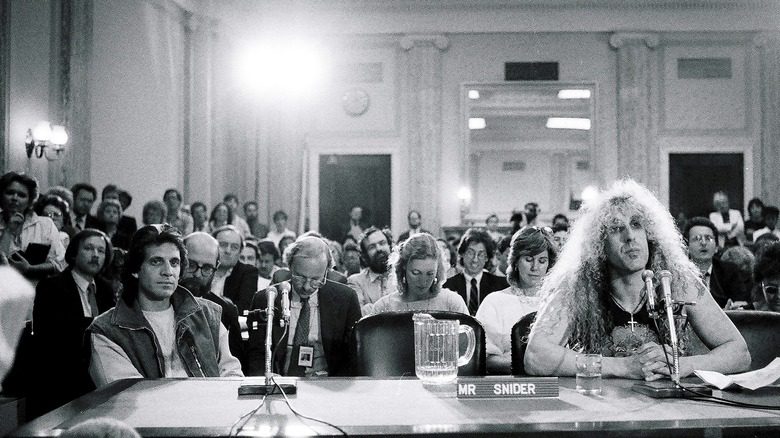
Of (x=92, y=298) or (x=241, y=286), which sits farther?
(x=241, y=286)

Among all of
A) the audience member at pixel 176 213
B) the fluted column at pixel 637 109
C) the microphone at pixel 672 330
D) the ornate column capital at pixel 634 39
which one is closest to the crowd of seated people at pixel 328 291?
the microphone at pixel 672 330

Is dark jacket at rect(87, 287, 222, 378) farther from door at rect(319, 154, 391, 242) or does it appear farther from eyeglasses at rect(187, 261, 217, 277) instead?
door at rect(319, 154, 391, 242)

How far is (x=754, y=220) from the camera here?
375 inches

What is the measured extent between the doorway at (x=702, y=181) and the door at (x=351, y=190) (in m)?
4.11

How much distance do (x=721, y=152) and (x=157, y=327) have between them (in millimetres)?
10177

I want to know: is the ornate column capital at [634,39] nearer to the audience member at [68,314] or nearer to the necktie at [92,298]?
the audience member at [68,314]

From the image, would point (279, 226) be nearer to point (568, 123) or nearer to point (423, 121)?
point (423, 121)

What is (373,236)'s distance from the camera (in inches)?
219

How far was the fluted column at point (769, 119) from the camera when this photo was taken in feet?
36.5

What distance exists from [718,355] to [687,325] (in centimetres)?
18

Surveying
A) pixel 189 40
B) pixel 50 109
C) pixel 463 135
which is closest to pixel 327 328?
pixel 50 109

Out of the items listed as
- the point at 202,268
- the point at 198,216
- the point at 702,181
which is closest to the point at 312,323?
the point at 202,268

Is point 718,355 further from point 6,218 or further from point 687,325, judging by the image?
point 6,218

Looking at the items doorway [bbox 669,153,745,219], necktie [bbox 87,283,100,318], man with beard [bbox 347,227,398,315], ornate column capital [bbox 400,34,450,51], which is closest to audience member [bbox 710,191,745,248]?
doorway [bbox 669,153,745,219]
